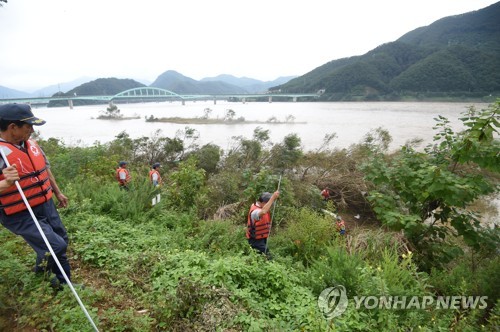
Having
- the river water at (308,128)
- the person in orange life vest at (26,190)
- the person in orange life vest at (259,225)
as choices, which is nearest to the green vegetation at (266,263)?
the person in orange life vest at (259,225)

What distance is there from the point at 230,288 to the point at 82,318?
1.24 meters

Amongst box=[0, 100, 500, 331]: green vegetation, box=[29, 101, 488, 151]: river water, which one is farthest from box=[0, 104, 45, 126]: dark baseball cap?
box=[29, 101, 488, 151]: river water

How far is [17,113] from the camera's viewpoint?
7.42ft

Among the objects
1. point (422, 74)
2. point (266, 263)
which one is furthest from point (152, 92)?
point (266, 263)

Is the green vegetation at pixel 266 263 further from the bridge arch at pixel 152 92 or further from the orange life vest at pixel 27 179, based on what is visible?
the bridge arch at pixel 152 92

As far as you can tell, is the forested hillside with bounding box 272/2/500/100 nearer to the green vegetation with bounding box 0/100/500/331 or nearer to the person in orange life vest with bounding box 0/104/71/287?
the green vegetation with bounding box 0/100/500/331

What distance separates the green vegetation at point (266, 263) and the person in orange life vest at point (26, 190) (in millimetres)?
338

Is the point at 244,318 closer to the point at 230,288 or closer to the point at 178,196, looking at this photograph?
the point at 230,288

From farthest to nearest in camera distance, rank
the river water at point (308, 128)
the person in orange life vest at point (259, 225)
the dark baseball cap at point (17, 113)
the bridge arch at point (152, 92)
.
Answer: the bridge arch at point (152, 92) < the river water at point (308, 128) < the person in orange life vest at point (259, 225) < the dark baseball cap at point (17, 113)

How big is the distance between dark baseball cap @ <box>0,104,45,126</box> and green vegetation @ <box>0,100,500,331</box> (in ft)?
4.74

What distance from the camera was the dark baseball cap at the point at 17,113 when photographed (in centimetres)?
224

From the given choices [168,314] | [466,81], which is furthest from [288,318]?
[466,81]

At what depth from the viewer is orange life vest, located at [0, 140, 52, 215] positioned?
7.47ft

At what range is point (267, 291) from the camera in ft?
9.12
